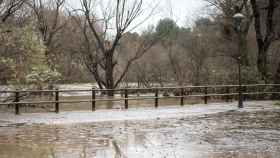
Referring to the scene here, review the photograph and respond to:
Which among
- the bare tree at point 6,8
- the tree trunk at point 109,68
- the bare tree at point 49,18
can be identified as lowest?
the tree trunk at point 109,68

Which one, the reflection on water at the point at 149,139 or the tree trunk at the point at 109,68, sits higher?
the tree trunk at the point at 109,68

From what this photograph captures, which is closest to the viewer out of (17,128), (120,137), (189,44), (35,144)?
(35,144)

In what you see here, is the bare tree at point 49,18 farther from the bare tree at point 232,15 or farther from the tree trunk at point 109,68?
the bare tree at point 232,15

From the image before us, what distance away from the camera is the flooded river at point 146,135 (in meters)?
11.0

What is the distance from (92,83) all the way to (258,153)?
35.1 metres

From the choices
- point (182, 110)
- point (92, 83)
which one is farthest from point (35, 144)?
point (92, 83)

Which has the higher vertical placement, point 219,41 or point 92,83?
point 219,41

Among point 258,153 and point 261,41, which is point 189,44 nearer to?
point 261,41

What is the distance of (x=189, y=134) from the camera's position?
562 inches

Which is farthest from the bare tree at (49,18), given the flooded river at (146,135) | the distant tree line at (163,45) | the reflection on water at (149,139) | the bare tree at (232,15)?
the reflection on water at (149,139)

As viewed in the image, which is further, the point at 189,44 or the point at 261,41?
the point at 189,44

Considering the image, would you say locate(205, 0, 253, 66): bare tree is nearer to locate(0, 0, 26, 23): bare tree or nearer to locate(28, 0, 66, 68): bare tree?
locate(28, 0, 66, 68): bare tree

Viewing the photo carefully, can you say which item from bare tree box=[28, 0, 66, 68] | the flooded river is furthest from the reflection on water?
bare tree box=[28, 0, 66, 68]

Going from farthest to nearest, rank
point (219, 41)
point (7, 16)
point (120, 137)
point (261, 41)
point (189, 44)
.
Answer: point (189, 44), point (219, 41), point (261, 41), point (7, 16), point (120, 137)
